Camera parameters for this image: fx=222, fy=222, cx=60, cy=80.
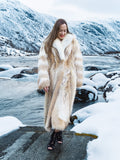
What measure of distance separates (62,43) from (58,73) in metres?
0.46

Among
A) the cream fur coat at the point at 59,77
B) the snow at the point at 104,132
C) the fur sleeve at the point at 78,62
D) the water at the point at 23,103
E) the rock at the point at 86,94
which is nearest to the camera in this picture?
the snow at the point at 104,132

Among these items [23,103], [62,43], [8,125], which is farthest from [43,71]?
[23,103]

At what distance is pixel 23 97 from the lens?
11664 mm

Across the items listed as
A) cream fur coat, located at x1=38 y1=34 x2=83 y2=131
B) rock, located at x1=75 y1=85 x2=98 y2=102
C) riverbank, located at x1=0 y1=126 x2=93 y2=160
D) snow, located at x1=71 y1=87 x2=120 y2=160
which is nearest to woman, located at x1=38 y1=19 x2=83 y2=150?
cream fur coat, located at x1=38 y1=34 x2=83 y2=131

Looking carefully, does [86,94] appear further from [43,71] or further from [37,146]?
[43,71]

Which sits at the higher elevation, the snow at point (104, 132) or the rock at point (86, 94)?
the snow at point (104, 132)

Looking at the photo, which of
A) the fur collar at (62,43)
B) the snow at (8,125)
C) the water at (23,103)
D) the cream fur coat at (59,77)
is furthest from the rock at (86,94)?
the fur collar at (62,43)

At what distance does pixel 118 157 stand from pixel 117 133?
0.72 m

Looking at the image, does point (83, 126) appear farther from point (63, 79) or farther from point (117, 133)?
point (63, 79)

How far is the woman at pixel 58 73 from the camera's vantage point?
3.28 meters

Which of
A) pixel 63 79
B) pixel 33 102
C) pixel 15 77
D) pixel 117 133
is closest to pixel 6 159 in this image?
pixel 63 79

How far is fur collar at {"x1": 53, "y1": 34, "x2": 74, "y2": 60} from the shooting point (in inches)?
129

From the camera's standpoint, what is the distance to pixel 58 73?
329 centimetres

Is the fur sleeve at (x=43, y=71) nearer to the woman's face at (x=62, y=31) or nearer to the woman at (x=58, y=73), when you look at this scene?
the woman at (x=58, y=73)
